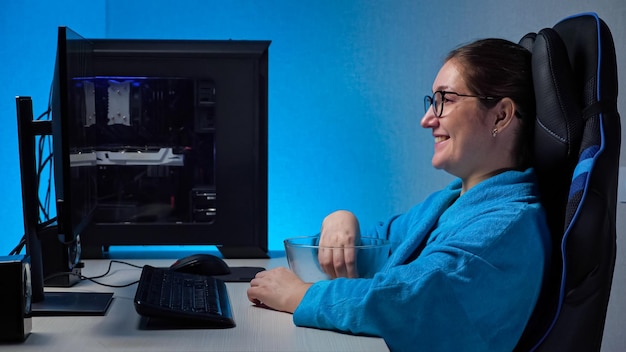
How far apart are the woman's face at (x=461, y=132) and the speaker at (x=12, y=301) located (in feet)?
2.59

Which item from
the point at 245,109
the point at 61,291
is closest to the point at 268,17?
the point at 245,109

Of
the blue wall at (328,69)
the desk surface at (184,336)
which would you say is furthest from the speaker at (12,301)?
the blue wall at (328,69)

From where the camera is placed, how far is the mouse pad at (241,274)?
1583 mm

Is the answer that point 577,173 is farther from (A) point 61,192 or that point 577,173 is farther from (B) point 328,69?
(B) point 328,69

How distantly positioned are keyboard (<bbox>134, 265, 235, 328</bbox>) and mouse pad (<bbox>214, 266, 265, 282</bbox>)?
10 centimetres

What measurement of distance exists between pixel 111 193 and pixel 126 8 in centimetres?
70

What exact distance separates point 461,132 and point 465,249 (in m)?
0.31

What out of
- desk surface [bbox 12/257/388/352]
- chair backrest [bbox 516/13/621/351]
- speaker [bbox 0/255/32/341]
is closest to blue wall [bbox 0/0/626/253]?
chair backrest [bbox 516/13/621/351]

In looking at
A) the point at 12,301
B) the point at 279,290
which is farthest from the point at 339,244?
the point at 12,301

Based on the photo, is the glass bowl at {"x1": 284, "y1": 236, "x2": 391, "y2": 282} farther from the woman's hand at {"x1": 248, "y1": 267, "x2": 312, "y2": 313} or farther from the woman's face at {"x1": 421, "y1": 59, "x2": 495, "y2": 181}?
the woman's face at {"x1": 421, "y1": 59, "x2": 495, "y2": 181}

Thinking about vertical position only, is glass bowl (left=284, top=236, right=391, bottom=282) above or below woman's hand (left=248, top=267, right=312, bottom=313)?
above

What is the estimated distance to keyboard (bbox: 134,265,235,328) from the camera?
1.12 meters

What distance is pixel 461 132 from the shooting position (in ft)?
4.66

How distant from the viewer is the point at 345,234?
1543mm
